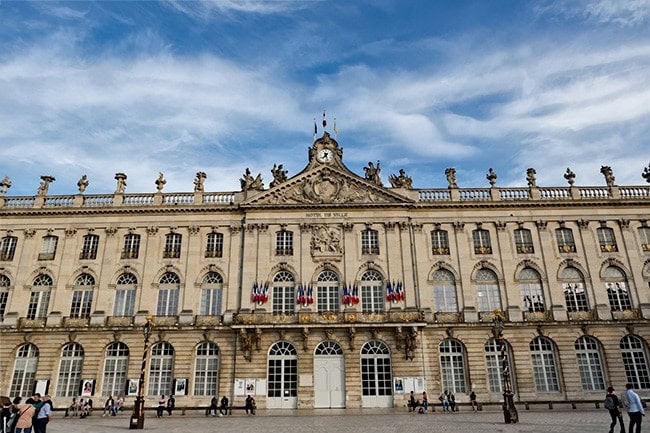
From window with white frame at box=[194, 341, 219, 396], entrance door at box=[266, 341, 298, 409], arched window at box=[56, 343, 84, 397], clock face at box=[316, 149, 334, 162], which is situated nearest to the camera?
entrance door at box=[266, 341, 298, 409]

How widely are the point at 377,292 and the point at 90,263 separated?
70.0 feet

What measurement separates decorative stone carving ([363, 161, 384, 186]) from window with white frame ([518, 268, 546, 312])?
12.5 m

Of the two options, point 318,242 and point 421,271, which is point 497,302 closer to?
point 421,271

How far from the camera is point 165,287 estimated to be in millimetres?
35906

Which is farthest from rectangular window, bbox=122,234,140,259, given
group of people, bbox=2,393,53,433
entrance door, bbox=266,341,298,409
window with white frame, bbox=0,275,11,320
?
group of people, bbox=2,393,53,433

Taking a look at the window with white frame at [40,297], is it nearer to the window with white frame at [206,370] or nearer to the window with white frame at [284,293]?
the window with white frame at [206,370]

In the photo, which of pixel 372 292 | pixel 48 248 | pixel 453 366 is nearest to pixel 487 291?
pixel 453 366

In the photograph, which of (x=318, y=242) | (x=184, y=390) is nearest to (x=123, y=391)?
(x=184, y=390)

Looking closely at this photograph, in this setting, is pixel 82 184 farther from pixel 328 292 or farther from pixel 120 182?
pixel 328 292

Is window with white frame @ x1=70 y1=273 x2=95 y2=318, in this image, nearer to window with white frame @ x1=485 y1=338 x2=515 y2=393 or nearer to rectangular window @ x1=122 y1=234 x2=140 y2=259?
rectangular window @ x1=122 y1=234 x2=140 y2=259

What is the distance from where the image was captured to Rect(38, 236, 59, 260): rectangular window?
36969 millimetres

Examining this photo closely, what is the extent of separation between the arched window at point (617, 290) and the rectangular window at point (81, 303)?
37.4m

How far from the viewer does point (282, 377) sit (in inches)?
1302

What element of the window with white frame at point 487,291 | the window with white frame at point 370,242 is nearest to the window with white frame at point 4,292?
the window with white frame at point 370,242
